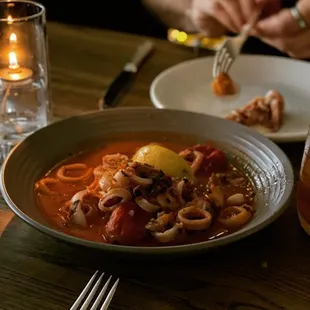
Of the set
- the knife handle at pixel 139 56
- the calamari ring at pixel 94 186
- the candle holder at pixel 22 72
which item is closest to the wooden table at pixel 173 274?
the calamari ring at pixel 94 186

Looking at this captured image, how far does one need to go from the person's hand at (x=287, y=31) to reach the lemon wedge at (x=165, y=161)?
70 cm

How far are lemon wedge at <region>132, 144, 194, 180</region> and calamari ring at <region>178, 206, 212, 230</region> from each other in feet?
0.43

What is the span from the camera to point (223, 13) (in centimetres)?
176

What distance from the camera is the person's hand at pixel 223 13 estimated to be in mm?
1709

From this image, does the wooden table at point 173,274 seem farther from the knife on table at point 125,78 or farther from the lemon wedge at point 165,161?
the knife on table at point 125,78

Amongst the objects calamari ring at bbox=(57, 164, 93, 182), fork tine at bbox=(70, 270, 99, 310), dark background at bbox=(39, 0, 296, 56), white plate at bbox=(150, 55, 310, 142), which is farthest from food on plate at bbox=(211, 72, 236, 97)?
dark background at bbox=(39, 0, 296, 56)

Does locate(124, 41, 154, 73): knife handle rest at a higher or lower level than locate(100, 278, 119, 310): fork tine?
lower

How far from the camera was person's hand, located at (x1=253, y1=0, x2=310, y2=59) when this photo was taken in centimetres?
167

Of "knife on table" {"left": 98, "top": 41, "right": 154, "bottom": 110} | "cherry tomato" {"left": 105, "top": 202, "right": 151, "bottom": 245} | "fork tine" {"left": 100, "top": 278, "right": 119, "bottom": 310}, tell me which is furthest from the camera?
"knife on table" {"left": 98, "top": 41, "right": 154, "bottom": 110}

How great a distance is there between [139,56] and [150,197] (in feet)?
2.69

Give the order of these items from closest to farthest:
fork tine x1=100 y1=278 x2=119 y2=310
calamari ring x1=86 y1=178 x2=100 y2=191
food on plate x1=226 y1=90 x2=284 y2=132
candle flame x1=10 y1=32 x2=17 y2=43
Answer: fork tine x1=100 y1=278 x2=119 y2=310 → calamari ring x1=86 y1=178 x2=100 y2=191 → candle flame x1=10 y1=32 x2=17 y2=43 → food on plate x1=226 y1=90 x2=284 y2=132

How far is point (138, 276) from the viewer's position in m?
0.91

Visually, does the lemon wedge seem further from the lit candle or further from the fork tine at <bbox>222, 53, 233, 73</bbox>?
the fork tine at <bbox>222, 53, 233, 73</bbox>

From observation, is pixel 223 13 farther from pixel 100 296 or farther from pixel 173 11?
pixel 100 296
